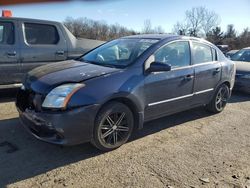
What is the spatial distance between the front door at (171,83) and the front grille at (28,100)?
152cm

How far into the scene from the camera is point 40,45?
251 inches

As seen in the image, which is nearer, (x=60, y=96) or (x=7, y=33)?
(x=60, y=96)

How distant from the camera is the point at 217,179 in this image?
3.33 metres

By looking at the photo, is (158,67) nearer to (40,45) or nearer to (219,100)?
(219,100)

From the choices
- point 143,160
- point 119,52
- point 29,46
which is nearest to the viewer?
point 143,160

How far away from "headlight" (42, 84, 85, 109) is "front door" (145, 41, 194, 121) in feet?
3.84

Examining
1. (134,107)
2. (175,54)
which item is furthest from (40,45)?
(134,107)

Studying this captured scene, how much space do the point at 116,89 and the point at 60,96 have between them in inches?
29.1

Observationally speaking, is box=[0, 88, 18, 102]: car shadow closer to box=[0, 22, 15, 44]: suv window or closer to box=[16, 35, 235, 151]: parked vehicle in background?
box=[0, 22, 15, 44]: suv window

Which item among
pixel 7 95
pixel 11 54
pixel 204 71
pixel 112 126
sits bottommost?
pixel 7 95

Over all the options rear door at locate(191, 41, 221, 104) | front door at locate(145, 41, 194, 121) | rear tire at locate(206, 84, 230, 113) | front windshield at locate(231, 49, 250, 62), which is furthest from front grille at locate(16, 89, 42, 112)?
front windshield at locate(231, 49, 250, 62)

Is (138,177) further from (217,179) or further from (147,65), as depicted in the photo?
(147,65)

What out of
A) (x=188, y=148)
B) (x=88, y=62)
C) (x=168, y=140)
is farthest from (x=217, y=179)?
(x=88, y=62)

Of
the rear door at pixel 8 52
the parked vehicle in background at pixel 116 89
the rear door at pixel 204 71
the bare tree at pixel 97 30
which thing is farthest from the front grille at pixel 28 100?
the bare tree at pixel 97 30
